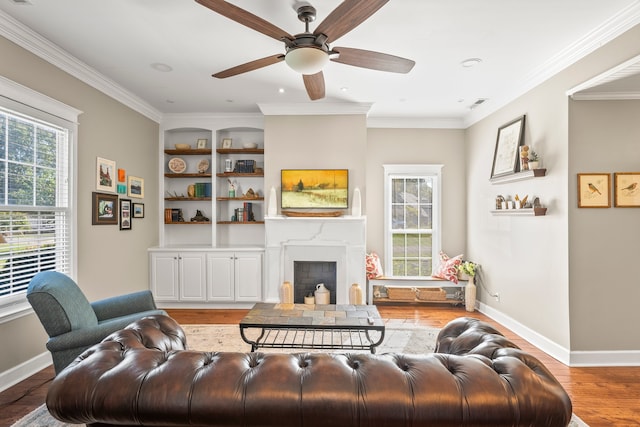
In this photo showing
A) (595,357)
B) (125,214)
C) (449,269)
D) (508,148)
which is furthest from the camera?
(449,269)

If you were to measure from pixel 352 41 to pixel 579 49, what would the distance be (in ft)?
6.58

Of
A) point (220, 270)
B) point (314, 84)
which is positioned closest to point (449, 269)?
point (220, 270)

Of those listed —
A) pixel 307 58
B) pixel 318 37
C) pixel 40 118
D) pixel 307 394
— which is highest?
pixel 318 37

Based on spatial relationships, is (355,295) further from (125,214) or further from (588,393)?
(125,214)

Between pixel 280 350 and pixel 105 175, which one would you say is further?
pixel 105 175

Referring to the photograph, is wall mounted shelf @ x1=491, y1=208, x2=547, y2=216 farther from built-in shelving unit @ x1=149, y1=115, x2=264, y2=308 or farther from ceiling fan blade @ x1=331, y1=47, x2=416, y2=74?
built-in shelving unit @ x1=149, y1=115, x2=264, y2=308

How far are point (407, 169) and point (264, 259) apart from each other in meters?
2.67

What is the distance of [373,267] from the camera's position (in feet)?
16.6

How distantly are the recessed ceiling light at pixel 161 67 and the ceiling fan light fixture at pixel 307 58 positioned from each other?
194 centimetres

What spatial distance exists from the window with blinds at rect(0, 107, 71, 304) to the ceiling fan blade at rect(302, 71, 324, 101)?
244cm

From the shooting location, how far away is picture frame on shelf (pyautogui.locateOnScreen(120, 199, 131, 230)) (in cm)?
420

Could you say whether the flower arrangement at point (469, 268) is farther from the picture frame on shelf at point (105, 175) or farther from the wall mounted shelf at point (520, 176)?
the picture frame on shelf at point (105, 175)

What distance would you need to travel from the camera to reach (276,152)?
477cm

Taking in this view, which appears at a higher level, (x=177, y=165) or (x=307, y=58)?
(x=307, y=58)
